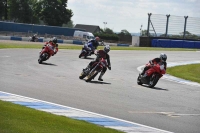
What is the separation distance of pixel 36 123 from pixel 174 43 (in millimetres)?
52145

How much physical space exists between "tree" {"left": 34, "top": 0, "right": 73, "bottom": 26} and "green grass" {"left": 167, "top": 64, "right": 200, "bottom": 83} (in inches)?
3161

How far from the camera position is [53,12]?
113 m

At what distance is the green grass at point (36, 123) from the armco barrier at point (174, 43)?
4903cm

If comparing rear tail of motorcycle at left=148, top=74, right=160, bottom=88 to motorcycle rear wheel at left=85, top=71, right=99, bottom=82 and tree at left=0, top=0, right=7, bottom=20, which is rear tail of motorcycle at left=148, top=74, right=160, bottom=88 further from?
tree at left=0, top=0, right=7, bottom=20

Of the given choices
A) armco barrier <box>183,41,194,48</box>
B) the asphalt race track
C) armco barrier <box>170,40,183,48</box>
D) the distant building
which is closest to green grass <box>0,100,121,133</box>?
Answer: the asphalt race track

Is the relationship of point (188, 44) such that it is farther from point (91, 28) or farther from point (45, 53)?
point (91, 28)

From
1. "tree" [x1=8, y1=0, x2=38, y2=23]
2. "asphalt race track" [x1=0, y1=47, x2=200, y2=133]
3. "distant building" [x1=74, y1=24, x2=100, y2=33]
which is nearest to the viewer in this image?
"asphalt race track" [x1=0, y1=47, x2=200, y2=133]

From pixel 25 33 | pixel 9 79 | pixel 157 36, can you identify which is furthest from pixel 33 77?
pixel 25 33

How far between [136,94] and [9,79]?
4.38 m

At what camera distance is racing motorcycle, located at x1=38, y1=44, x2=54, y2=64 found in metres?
27.4

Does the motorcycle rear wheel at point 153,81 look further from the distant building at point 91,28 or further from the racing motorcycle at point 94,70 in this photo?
the distant building at point 91,28

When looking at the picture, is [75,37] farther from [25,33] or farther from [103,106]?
[103,106]

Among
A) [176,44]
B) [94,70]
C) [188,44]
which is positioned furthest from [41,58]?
[188,44]

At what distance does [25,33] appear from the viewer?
230ft
